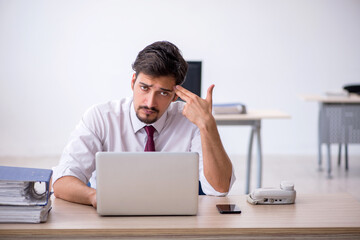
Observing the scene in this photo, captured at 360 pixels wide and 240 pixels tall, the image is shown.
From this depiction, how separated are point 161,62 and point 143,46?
3.76 meters

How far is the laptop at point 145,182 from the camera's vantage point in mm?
1569

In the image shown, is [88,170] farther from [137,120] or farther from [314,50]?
[314,50]

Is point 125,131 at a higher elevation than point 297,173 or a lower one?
Result: higher

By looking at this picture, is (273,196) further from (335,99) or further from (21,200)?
(335,99)

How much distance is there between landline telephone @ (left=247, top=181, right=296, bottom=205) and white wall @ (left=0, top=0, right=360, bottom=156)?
389 cm

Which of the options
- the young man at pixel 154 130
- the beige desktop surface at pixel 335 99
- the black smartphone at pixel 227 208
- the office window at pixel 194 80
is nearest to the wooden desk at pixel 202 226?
the black smartphone at pixel 227 208

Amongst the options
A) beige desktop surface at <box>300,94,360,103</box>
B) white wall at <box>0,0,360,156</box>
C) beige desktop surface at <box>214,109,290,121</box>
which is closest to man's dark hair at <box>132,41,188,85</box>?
beige desktop surface at <box>214,109,290,121</box>

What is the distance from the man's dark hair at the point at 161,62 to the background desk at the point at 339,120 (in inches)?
111

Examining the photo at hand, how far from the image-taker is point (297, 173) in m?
5.03

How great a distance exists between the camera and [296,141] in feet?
19.7

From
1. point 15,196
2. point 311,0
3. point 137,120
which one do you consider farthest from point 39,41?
point 15,196

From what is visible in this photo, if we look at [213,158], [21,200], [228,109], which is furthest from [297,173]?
[21,200]

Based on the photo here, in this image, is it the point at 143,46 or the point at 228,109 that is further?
the point at 143,46

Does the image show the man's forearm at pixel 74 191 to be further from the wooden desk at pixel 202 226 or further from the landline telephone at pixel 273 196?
the landline telephone at pixel 273 196
